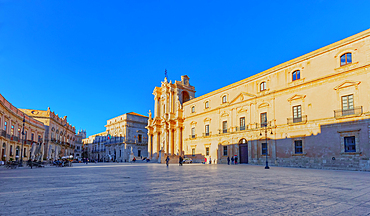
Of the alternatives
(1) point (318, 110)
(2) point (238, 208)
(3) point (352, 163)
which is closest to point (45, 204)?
(2) point (238, 208)

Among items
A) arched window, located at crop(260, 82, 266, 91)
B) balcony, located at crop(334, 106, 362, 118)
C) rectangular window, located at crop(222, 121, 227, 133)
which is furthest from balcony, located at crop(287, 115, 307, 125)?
rectangular window, located at crop(222, 121, 227, 133)

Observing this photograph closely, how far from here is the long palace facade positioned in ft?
68.9

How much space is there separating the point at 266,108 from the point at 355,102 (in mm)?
9627

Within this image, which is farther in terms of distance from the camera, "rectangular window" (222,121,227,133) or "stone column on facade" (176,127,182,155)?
"stone column on facade" (176,127,182,155)

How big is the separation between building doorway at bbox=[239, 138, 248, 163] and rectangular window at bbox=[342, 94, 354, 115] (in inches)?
494

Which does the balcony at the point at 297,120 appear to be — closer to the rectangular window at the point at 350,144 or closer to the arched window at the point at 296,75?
the rectangular window at the point at 350,144

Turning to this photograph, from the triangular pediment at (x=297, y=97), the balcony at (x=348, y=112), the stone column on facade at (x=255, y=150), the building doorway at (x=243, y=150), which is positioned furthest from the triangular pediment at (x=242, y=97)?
the balcony at (x=348, y=112)

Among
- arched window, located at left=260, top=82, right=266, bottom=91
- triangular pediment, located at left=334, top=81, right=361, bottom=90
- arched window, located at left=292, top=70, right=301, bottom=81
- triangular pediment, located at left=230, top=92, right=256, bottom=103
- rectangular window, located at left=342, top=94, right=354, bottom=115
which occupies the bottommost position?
rectangular window, located at left=342, top=94, right=354, bottom=115

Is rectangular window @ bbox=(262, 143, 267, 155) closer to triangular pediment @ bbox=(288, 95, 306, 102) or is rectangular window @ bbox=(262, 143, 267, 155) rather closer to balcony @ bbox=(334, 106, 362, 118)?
triangular pediment @ bbox=(288, 95, 306, 102)

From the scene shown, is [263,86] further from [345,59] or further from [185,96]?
[185,96]

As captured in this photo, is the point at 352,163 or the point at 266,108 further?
the point at 266,108

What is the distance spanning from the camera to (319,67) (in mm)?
24281

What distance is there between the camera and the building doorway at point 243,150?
31633mm

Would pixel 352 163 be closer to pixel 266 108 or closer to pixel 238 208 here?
pixel 266 108
